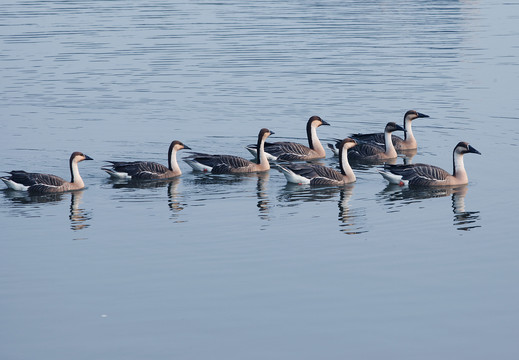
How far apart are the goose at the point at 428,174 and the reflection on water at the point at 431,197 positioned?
0.15m

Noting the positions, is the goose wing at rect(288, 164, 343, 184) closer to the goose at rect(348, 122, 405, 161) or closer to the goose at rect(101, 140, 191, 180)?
the goose at rect(101, 140, 191, 180)

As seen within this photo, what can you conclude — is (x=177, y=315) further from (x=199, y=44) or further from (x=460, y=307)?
(x=199, y=44)

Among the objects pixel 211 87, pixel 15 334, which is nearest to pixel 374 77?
pixel 211 87

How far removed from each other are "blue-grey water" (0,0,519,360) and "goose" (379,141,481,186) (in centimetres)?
35

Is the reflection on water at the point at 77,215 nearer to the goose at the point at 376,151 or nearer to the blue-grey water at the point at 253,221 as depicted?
the blue-grey water at the point at 253,221

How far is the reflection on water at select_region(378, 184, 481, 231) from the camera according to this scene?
796 inches

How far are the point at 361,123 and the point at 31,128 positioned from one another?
1049 cm

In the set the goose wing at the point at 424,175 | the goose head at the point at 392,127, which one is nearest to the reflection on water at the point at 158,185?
the goose wing at the point at 424,175

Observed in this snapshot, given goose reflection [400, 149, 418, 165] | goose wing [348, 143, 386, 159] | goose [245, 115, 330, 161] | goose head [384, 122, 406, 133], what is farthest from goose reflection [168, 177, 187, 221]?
goose reflection [400, 149, 418, 165]

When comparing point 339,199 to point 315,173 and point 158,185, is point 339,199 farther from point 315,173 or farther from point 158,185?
point 158,185

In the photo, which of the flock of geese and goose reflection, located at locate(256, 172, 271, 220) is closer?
goose reflection, located at locate(256, 172, 271, 220)

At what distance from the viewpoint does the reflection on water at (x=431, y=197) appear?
2022 centimetres

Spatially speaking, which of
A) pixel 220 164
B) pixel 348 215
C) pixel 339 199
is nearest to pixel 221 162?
pixel 220 164

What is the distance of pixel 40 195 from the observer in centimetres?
2289
